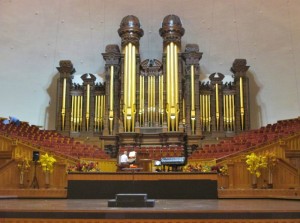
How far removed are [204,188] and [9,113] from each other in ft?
29.2

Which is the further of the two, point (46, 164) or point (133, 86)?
point (133, 86)

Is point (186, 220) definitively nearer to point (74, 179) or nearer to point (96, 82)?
point (74, 179)

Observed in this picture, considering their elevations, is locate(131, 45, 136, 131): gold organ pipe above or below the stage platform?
above

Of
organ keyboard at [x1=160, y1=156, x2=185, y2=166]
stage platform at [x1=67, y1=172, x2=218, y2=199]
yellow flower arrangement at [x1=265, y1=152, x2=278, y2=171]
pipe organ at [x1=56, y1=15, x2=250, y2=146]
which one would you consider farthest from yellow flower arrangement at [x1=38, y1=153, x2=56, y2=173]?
pipe organ at [x1=56, y1=15, x2=250, y2=146]

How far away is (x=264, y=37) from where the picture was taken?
13.4 m

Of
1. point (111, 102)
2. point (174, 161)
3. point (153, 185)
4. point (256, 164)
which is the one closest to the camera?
point (153, 185)

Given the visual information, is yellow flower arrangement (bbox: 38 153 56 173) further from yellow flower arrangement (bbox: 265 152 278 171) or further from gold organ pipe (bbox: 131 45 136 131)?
gold organ pipe (bbox: 131 45 136 131)

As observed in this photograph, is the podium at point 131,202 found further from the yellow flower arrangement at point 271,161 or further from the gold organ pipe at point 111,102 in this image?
the gold organ pipe at point 111,102

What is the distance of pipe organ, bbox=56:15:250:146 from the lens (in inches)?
488

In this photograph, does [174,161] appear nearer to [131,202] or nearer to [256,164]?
[256,164]

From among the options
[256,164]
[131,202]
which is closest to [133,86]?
[256,164]

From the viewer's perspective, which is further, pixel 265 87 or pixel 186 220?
pixel 265 87

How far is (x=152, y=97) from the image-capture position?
12.7 meters

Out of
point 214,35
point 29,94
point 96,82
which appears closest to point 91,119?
point 96,82
